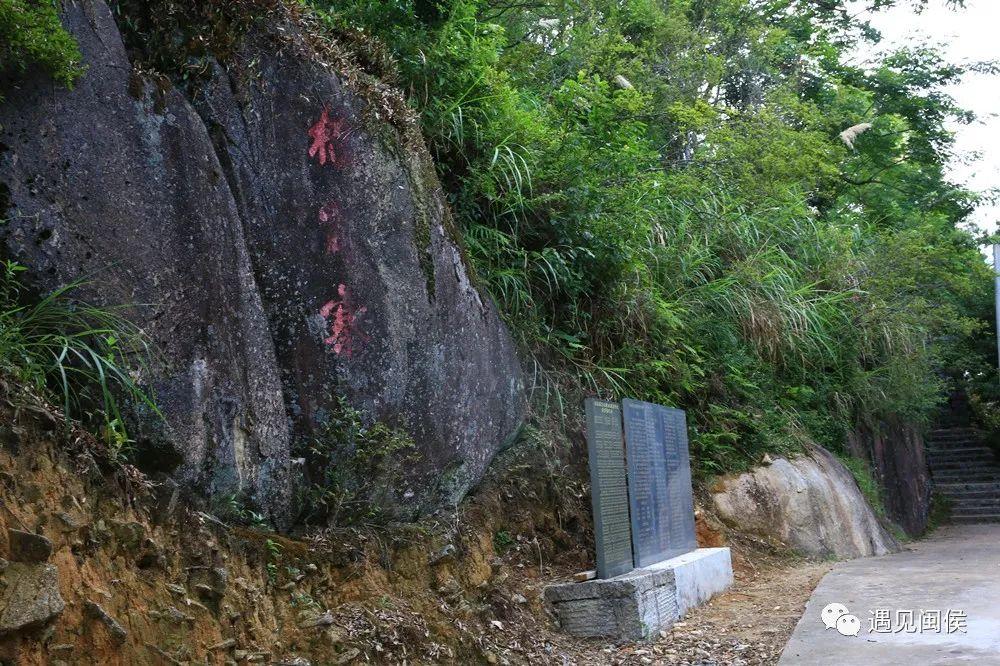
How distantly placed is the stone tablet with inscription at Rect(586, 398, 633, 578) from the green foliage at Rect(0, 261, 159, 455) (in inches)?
116

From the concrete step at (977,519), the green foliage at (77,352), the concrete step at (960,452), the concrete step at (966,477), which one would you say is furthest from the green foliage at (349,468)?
the concrete step at (960,452)

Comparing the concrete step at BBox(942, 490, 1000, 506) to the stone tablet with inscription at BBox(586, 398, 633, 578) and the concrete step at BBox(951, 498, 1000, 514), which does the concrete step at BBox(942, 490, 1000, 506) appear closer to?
the concrete step at BBox(951, 498, 1000, 514)

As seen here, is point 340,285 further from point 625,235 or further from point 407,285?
point 625,235

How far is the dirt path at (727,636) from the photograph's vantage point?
5605 millimetres

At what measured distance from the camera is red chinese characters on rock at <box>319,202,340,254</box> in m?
4.93

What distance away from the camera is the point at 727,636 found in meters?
6.18

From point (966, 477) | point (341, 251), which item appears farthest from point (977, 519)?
point (341, 251)

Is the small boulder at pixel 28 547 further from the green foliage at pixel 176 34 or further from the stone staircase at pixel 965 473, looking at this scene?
the stone staircase at pixel 965 473

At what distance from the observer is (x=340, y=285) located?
16.1 feet

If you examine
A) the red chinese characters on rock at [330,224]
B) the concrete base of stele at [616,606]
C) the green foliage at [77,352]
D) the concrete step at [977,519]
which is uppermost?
the red chinese characters on rock at [330,224]

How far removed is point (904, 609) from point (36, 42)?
5.82 meters

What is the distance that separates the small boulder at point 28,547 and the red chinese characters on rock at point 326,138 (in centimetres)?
254

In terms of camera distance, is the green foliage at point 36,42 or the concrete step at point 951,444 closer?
the green foliage at point 36,42

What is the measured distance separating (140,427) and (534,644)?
277 cm
